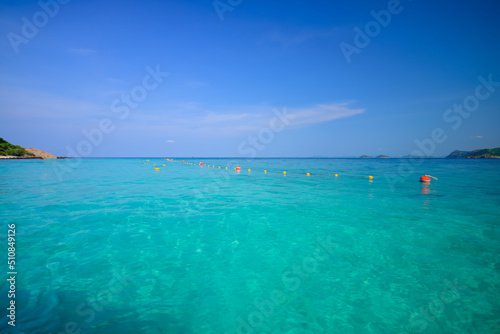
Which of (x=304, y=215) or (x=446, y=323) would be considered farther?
(x=304, y=215)

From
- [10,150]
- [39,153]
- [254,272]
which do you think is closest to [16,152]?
[10,150]

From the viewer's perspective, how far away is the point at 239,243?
7082 mm

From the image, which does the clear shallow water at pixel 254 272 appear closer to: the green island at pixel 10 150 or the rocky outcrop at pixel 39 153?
the green island at pixel 10 150

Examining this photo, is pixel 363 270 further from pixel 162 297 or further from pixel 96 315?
pixel 96 315

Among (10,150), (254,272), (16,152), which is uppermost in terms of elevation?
(10,150)

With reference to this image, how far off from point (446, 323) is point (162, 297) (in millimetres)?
5137

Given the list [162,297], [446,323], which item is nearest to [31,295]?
[162,297]

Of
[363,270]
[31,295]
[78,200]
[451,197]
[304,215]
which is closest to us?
[31,295]

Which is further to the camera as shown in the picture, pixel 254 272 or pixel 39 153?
pixel 39 153

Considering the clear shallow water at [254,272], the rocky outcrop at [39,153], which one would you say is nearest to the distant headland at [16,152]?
the rocky outcrop at [39,153]

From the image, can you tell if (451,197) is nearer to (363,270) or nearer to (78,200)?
(363,270)

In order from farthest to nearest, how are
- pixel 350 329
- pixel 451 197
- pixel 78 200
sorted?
pixel 451 197
pixel 78 200
pixel 350 329

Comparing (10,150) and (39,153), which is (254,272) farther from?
(39,153)

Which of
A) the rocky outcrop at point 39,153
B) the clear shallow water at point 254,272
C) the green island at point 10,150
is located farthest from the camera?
the rocky outcrop at point 39,153
